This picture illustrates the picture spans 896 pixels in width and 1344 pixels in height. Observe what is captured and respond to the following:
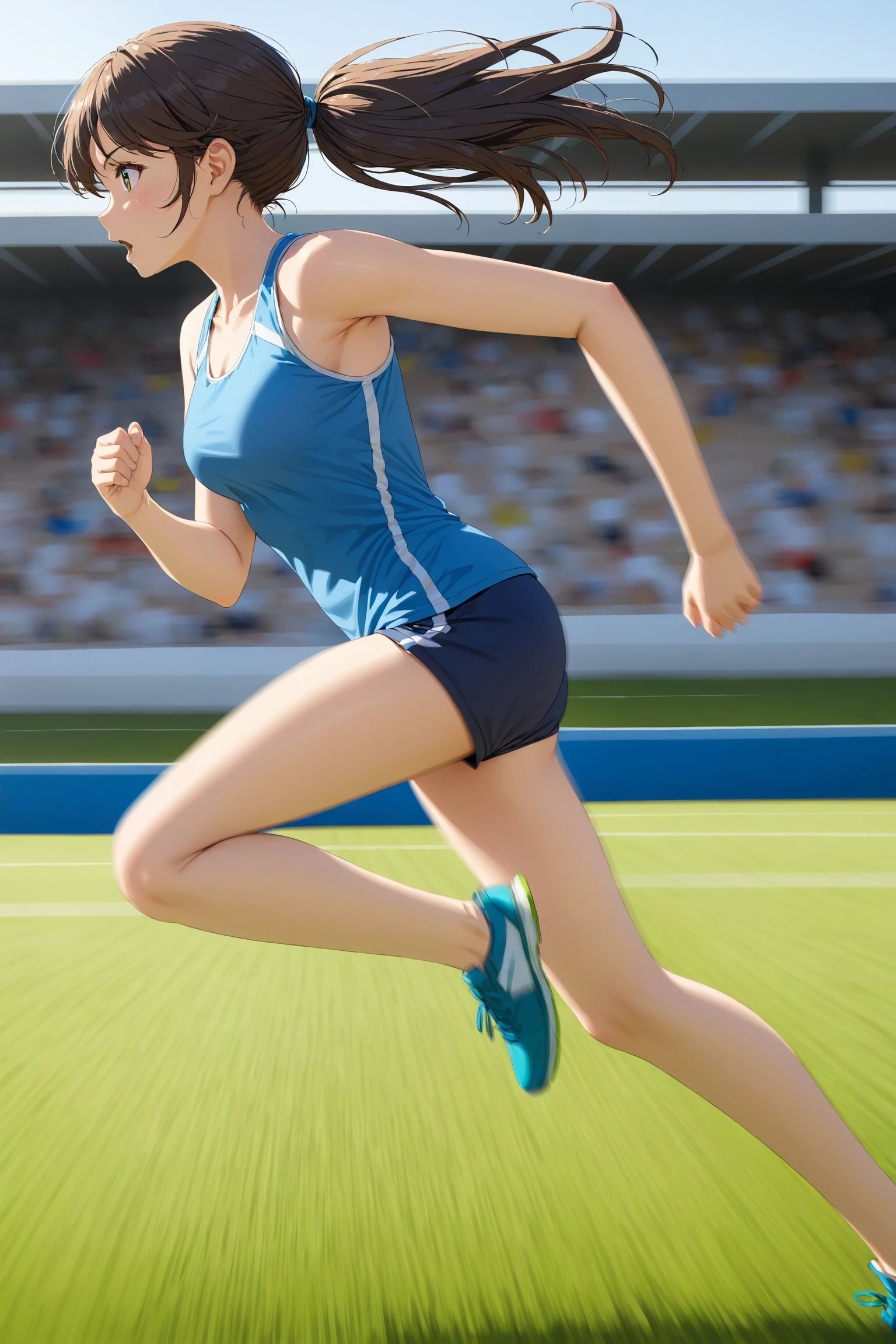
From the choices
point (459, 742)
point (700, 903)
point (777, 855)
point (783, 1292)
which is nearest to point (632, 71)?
point (459, 742)

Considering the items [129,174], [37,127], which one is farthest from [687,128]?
[129,174]

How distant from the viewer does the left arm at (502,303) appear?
1.43 meters

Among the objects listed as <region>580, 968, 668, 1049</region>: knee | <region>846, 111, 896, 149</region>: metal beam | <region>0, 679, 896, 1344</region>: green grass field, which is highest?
<region>846, 111, 896, 149</region>: metal beam

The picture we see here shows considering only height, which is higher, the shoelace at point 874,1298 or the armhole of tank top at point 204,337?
the armhole of tank top at point 204,337

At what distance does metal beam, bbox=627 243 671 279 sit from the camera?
11148mm

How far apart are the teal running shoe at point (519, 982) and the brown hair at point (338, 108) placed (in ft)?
3.06

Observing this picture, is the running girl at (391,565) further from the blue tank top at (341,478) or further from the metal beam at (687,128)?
the metal beam at (687,128)

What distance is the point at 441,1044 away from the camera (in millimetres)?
2574

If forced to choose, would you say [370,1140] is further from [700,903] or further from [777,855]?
[777,855]

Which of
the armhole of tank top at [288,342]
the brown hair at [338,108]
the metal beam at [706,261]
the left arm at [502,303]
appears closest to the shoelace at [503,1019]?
the left arm at [502,303]

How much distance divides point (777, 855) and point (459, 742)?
3451mm

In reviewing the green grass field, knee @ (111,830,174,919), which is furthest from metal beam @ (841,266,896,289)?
knee @ (111,830,174,919)

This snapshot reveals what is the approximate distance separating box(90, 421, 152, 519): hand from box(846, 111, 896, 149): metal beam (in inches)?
472

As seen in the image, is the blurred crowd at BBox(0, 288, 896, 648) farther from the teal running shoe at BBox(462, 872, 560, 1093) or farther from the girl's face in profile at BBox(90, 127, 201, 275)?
the teal running shoe at BBox(462, 872, 560, 1093)
